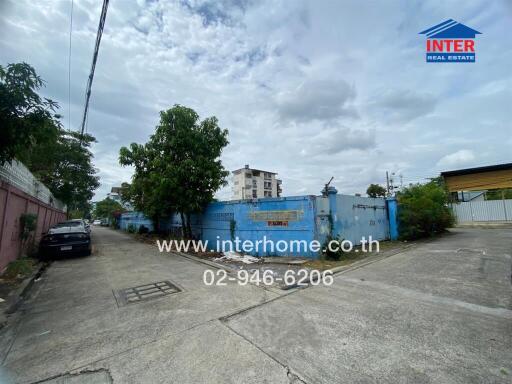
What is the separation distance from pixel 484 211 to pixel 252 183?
44955mm

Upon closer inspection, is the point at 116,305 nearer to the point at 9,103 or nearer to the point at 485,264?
the point at 9,103

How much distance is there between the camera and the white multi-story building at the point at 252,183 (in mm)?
58672

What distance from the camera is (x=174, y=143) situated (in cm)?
1027

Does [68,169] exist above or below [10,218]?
above

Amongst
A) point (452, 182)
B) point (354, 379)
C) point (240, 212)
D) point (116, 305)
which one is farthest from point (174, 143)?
point (452, 182)

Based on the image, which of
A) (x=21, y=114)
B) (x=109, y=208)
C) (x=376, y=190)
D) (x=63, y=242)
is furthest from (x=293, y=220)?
(x=109, y=208)

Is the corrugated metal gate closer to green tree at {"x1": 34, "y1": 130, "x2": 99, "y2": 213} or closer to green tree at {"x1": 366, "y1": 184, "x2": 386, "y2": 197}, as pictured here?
green tree at {"x1": 366, "y1": 184, "x2": 386, "y2": 197}

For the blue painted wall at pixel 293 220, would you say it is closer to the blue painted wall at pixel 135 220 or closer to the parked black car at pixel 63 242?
the parked black car at pixel 63 242

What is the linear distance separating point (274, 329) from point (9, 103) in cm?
576

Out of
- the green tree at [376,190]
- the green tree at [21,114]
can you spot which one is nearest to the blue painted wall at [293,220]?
the green tree at [21,114]

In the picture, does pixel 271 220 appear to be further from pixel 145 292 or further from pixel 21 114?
pixel 21 114

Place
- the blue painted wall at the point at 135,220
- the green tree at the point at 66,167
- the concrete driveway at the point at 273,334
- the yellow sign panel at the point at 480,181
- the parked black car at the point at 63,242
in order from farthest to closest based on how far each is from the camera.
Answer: the blue painted wall at the point at 135,220, the yellow sign panel at the point at 480,181, the green tree at the point at 66,167, the parked black car at the point at 63,242, the concrete driveway at the point at 273,334

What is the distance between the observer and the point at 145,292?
4.89 metres

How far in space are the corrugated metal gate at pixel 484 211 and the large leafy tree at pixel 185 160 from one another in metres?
21.4
